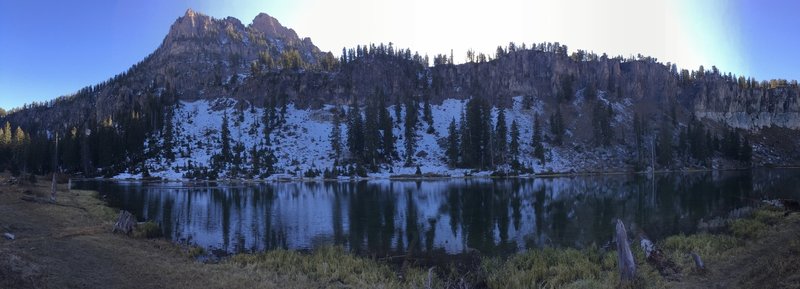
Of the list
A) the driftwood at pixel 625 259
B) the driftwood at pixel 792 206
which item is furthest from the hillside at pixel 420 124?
the driftwood at pixel 625 259

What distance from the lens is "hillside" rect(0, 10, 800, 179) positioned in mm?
120438

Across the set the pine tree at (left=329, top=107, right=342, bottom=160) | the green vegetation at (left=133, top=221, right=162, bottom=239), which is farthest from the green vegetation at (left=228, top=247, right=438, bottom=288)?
the pine tree at (left=329, top=107, right=342, bottom=160)

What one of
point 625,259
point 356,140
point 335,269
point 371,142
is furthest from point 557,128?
point 625,259

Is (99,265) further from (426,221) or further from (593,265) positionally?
(426,221)

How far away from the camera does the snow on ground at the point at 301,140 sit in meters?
117

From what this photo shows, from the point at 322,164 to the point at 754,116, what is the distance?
612 feet

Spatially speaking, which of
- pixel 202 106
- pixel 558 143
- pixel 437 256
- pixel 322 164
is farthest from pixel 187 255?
pixel 202 106

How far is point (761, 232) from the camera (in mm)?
20375

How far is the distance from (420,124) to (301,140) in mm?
38998

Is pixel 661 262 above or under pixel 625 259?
under

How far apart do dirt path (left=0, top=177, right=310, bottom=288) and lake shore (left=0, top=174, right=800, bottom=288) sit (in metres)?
0.03

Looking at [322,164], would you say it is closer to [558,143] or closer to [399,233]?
[558,143]

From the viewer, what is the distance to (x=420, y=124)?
503 feet

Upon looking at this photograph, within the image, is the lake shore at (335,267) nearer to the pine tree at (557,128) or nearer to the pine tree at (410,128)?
the pine tree at (410,128)
